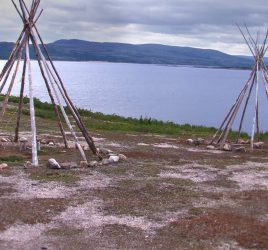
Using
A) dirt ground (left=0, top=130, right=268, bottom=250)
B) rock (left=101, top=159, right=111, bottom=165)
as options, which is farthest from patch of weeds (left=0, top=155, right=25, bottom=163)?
rock (left=101, top=159, right=111, bottom=165)

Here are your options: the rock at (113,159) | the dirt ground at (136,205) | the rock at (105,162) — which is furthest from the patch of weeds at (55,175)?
the rock at (113,159)

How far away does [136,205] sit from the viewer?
10930 millimetres

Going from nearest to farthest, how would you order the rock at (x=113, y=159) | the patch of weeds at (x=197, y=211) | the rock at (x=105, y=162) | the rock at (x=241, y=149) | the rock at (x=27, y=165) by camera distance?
1. the patch of weeds at (x=197, y=211)
2. the rock at (x=27, y=165)
3. the rock at (x=105, y=162)
4. the rock at (x=113, y=159)
5. the rock at (x=241, y=149)

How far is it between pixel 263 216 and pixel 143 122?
22020mm

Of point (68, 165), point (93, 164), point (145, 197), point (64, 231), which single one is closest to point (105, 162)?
point (93, 164)

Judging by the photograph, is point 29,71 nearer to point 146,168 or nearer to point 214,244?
point 146,168

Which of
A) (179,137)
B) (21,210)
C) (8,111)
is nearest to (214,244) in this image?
(21,210)

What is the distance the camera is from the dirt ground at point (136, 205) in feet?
28.9

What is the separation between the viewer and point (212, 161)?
17141mm

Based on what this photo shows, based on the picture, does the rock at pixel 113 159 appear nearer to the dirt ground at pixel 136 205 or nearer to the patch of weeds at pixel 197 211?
the dirt ground at pixel 136 205

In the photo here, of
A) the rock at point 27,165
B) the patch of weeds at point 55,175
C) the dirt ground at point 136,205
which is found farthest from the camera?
the rock at point 27,165

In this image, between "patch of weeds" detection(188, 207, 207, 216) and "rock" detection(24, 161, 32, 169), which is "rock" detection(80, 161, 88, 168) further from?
"patch of weeds" detection(188, 207, 207, 216)

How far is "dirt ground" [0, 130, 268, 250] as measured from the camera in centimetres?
881

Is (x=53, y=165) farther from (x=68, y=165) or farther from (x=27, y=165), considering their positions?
(x=27, y=165)
